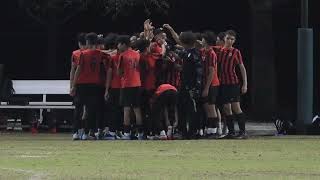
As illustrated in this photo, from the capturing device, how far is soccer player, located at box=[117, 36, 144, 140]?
52.2 feet

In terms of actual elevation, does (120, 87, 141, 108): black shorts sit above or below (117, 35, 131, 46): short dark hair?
below

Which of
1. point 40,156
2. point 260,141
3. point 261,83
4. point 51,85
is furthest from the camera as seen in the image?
point 261,83

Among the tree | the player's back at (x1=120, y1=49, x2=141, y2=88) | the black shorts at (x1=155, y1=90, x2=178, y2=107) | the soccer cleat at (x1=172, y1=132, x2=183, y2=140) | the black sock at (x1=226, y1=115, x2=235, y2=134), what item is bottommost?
the soccer cleat at (x1=172, y1=132, x2=183, y2=140)

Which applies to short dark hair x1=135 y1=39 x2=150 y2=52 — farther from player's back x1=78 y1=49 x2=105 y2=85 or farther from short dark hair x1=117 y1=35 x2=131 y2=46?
player's back x1=78 y1=49 x2=105 y2=85

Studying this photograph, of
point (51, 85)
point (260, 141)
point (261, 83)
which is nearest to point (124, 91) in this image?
point (260, 141)

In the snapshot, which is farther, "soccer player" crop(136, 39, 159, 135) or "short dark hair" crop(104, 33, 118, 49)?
"short dark hair" crop(104, 33, 118, 49)

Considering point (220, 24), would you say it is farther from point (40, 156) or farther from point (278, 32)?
point (40, 156)

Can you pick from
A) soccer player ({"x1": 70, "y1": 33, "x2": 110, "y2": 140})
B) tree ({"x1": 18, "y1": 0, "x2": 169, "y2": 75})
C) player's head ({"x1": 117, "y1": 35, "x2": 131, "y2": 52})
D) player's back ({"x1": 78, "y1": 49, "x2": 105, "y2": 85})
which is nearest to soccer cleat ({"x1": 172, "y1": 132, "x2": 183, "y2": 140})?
soccer player ({"x1": 70, "y1": 33, "x2": 110, "y2": 140})

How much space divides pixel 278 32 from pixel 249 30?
31.9 inches

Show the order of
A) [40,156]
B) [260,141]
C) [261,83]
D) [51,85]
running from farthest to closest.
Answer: [261,83]
[51,85]
[260,141]
[40,156]

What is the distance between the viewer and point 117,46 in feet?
53.6

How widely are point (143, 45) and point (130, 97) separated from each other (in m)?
1.00

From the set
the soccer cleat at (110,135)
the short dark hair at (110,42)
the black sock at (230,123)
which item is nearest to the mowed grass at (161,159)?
the black sock at (230,123)

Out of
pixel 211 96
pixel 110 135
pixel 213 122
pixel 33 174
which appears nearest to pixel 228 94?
pixel 211 96
